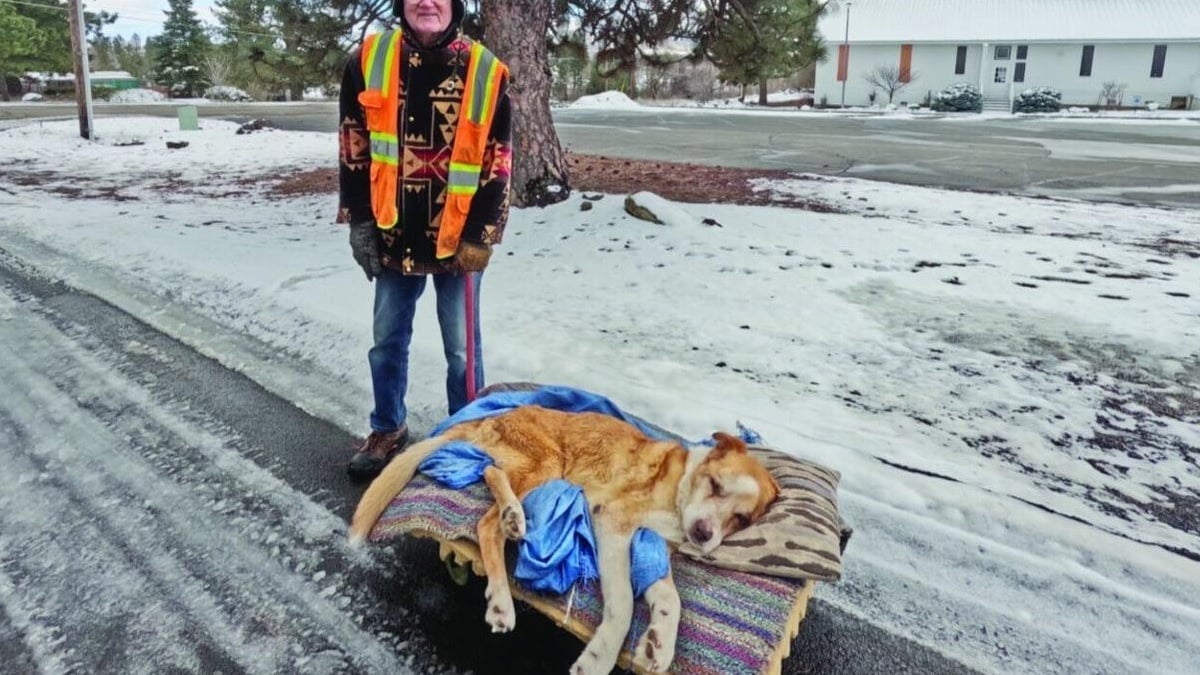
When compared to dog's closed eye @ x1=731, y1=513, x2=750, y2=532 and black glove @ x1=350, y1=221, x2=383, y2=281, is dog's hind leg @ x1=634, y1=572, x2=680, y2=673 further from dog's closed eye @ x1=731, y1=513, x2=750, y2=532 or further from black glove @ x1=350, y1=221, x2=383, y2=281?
black glove @ x1=350, y1=221, x2=383, y2=281

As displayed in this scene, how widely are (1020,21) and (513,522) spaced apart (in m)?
50.5

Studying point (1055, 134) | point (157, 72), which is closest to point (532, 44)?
point (1055, 134)

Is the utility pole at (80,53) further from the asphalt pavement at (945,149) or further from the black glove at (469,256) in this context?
the black glove at (469,256)

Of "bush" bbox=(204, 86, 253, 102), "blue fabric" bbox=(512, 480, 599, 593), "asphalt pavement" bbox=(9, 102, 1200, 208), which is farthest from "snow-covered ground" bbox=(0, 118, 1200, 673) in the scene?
"bush" bbox=(204, 86, 253, 102)

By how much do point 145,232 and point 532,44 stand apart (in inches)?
182

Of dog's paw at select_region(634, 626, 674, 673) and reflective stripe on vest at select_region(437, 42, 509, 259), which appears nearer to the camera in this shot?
dog's paw at select_region(634, 626, 674, 673)

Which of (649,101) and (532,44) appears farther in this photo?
(649,101)

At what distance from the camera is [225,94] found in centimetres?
5122

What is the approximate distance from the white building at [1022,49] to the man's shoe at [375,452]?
42327 mm

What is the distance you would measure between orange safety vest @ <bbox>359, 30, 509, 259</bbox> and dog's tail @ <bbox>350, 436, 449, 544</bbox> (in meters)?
0.94

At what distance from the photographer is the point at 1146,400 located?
4.46 meters

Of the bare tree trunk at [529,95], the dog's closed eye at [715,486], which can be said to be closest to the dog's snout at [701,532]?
the dog's closed eye at [715,486]

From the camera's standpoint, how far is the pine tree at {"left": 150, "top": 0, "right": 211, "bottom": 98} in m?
51.7

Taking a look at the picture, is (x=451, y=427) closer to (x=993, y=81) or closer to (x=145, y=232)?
(x=145, y=232)
